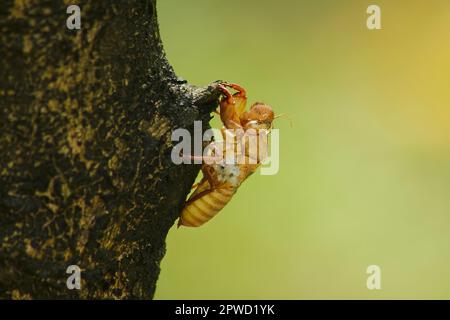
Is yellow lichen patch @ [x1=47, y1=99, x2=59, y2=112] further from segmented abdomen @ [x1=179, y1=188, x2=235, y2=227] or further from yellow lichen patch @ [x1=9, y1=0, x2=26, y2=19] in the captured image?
segmented abdomen @ [x1=179, y1=188, x2=235, y2=227]

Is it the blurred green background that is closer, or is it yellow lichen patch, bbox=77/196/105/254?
yellow lichen patch, bbox=77/196/105/254

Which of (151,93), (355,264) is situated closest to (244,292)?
(355,264)

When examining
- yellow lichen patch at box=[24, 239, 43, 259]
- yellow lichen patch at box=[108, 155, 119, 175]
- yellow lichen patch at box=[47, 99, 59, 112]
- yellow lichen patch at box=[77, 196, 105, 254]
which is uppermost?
yellow lichen patch at box=[47, 99, 59, 112]

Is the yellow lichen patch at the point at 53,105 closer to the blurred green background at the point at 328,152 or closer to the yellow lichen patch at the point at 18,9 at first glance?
the yellow lichen patch at the point at 18,9

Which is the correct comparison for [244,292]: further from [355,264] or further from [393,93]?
[393,93]

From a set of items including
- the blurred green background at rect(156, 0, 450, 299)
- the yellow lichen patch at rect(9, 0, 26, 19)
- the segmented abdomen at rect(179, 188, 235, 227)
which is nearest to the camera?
the yellow lichen patch at rect(9, 0, 26, 19)

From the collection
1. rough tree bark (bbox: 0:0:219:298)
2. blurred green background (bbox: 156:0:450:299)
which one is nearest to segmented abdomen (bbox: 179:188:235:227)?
rough tree bark (bbox: 0:0:219:298)

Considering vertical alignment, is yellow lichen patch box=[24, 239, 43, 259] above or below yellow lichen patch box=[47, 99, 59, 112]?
below

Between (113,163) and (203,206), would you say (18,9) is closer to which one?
(113,163)
